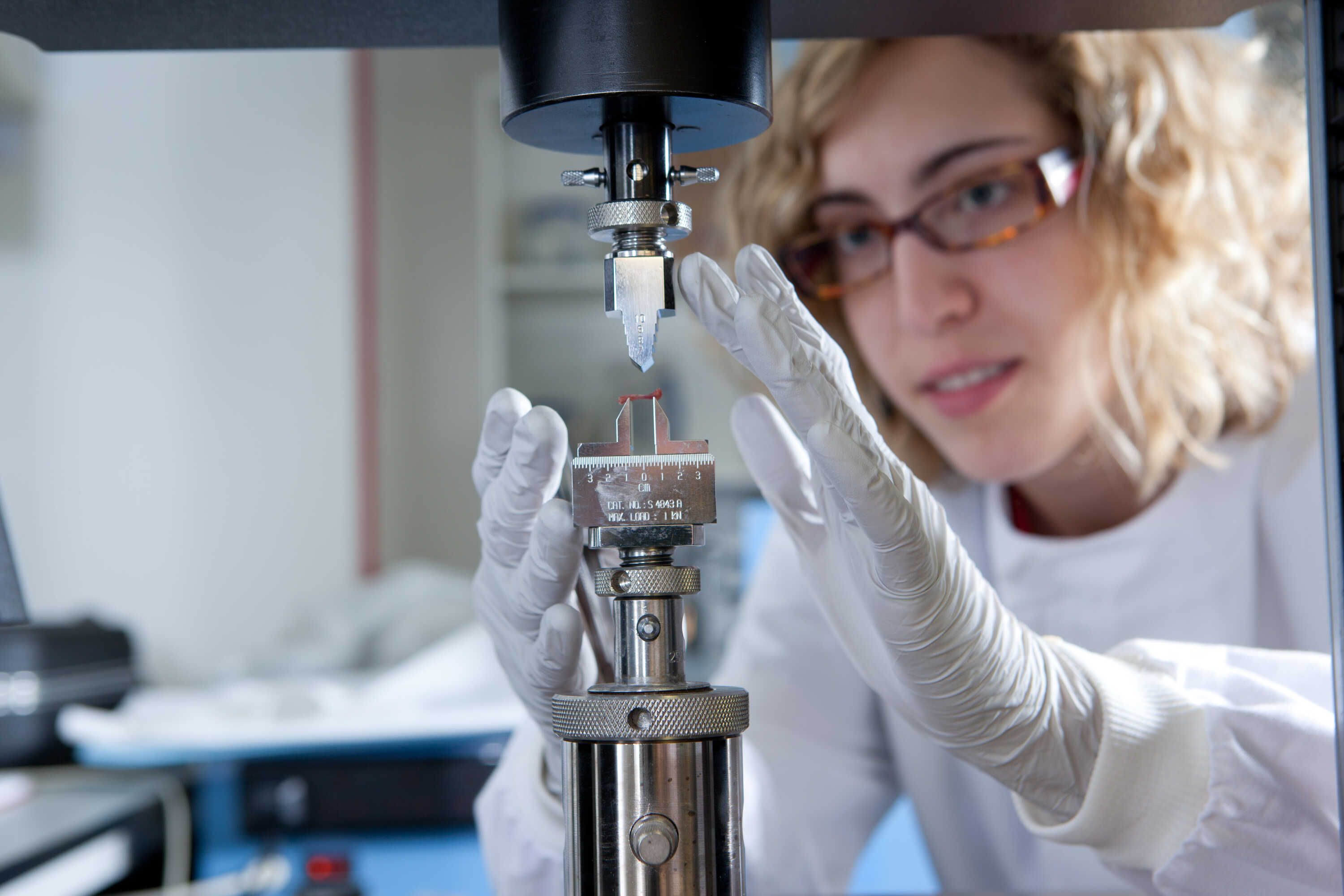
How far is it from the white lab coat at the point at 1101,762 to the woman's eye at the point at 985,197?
35cm

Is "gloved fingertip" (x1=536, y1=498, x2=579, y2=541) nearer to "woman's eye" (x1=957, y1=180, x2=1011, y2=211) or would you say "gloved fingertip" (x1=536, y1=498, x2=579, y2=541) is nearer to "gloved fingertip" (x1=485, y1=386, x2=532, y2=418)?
"gloved fingertip" (x1=485, y1=386, x2=532, y2=418)

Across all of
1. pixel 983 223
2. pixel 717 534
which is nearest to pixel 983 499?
pixel 983 223

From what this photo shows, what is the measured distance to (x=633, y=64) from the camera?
44 centimetres

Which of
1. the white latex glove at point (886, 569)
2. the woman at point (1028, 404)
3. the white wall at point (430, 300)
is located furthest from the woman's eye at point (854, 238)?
the white wall at point (430, 300)

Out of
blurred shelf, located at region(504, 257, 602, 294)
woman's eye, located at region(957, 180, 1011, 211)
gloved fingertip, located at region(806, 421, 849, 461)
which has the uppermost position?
blurred shelf, located at region(504, 257, 602, 294)

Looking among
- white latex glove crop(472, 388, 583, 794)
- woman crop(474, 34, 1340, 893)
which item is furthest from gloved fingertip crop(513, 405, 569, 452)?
woman crop(474, 34, 1340, 893)

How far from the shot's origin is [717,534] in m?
2.32

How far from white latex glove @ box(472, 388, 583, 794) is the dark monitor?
0.75 feet

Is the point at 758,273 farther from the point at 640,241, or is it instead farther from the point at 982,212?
the point at 982,212

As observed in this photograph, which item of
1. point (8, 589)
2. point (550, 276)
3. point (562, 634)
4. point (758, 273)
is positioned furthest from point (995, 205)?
point (550, 276)

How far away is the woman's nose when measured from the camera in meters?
0.97

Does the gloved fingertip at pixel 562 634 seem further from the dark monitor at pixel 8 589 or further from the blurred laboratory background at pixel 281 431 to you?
the blurred laboratory background at pixel 281 431

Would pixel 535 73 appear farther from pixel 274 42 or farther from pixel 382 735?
pixel 382 735

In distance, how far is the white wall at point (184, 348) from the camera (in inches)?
85.3
